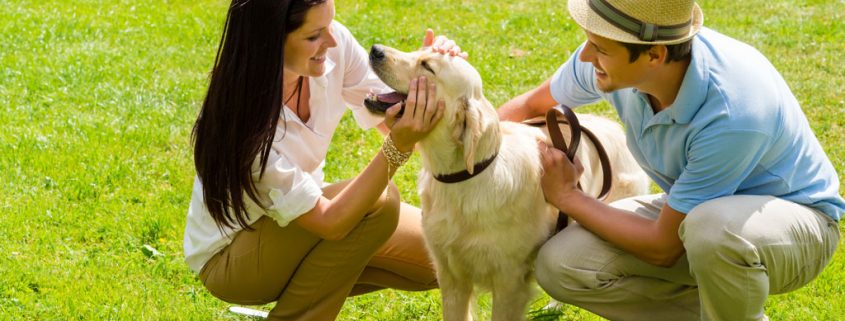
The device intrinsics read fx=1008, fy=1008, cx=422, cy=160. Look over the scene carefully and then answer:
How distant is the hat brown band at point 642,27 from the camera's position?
3.08 metres

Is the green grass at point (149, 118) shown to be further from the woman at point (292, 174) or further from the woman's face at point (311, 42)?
the woman's face at point (311, 42)

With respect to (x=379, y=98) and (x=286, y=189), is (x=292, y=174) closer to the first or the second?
(x=286, y=189)

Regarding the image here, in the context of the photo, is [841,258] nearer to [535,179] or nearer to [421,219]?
[535,179]

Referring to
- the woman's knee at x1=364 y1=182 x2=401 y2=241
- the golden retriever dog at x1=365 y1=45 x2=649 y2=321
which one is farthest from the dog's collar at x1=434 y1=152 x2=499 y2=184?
the woman's knee at x1=364 y1=182 x2=401 y2=241

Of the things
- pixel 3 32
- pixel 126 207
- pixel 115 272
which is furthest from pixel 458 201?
pixel 3 32

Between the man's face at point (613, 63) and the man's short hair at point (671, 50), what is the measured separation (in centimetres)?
1

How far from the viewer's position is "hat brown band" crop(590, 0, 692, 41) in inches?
121

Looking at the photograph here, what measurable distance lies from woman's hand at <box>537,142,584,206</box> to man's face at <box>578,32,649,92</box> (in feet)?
1.33

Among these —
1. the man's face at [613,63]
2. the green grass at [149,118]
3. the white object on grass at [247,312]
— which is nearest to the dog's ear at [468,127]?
the man's face at [613,63]

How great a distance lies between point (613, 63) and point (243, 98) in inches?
47.2

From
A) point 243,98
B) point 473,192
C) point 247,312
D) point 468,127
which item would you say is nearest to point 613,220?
point 473,192

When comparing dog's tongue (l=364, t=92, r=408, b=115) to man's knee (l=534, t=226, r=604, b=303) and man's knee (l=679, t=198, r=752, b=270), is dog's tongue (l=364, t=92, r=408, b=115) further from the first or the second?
man's knee (l=679, t=198, r=752, b=270)

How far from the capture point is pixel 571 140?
375cm

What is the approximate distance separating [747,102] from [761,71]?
166mm
